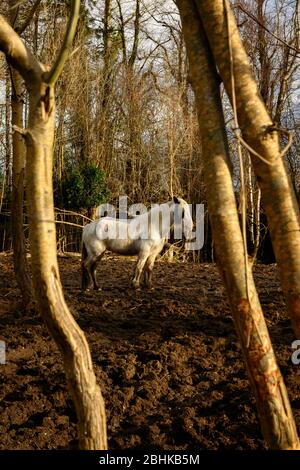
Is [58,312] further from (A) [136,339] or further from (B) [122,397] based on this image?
(A) [136,339]

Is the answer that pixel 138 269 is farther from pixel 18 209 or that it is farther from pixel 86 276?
pixel 18 209

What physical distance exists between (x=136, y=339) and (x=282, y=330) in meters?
1.53

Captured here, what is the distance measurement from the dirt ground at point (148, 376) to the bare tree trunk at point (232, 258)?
110 cm

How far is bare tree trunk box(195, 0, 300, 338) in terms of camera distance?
2.42 m

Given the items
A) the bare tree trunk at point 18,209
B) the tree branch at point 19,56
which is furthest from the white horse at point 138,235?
the tree branch at point 19,56

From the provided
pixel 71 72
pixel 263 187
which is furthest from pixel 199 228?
pixel 263 187

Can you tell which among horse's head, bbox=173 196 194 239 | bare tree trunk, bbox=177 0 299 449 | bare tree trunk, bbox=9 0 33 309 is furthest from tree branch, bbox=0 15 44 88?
horse's head, bbox=173 196 194 239

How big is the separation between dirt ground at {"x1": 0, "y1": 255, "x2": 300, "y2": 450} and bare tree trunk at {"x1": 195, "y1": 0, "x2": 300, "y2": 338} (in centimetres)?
152

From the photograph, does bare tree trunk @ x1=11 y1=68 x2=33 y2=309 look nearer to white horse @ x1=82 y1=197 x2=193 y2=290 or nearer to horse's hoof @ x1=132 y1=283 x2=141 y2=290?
white horse @ x1=82 y1=197 x2=193 y2=290

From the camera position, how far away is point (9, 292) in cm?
747

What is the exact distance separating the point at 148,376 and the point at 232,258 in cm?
231

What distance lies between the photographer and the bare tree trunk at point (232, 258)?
2.34 metres

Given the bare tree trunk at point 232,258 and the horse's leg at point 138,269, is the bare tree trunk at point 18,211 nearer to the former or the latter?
the horse's leg at point 138,269

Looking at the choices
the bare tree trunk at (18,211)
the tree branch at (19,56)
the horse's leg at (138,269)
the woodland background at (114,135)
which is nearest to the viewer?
the tree branch at (19,56)
